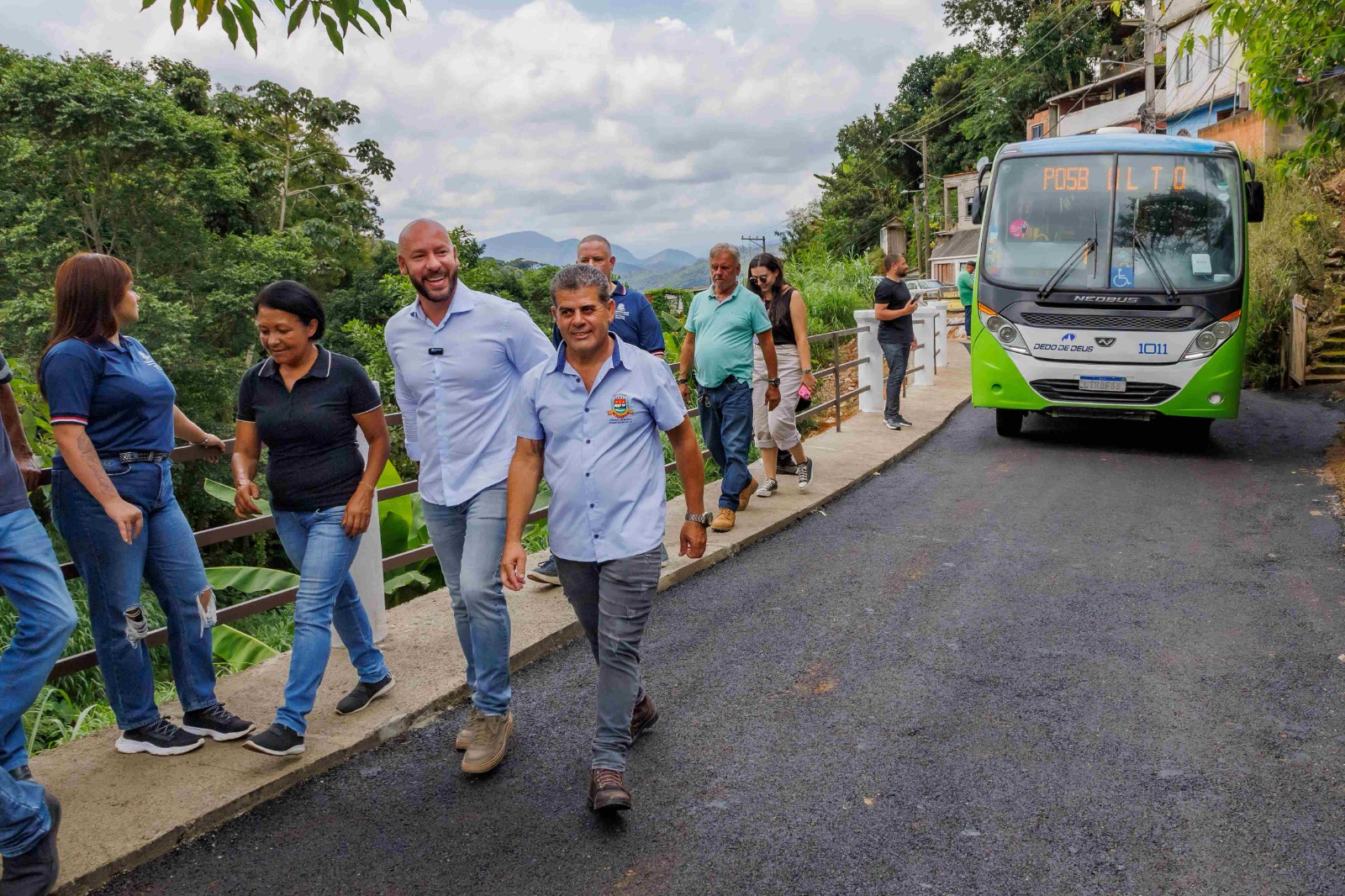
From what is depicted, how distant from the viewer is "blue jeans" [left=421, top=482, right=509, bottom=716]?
3.84 meters

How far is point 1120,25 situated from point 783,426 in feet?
161

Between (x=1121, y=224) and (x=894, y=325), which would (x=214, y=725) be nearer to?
(x=894, y=325)

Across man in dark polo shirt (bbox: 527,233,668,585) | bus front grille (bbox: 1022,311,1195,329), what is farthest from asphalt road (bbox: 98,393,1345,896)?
bus front grille (bbox: 1022,311,1195,329)

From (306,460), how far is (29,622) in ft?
3.40

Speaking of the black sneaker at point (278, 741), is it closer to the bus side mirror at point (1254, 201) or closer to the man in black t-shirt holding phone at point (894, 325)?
the man in black t-shirt holding phone at point (894, 325)

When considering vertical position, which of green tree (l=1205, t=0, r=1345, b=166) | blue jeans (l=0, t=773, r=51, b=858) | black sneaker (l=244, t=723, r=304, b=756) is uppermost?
green tree (l=1205, t=0, r=1345, b=166)

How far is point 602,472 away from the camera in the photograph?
3.58 m

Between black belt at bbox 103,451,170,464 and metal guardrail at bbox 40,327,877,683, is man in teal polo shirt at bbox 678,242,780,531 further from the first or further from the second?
black belt at bbox 103,451,170,464

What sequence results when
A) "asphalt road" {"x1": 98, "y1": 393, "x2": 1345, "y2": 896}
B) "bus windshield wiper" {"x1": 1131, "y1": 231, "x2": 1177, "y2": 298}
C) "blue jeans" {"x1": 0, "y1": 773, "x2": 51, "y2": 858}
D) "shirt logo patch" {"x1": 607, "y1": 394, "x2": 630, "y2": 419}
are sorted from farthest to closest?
1. "bus windshield wiper" {"x1": 1131, "y1": 231, "x2": 1177, "y2": 298}
2. "shirt logo patch" {"x1": 607, "y1": 394, "x2": 630, "y2": 419}
3. "asphalt road" {"x1": 98, "y1": 393, "x2": 1345, "y2": 896}
4. "blue jeans" {"x1": 0, "y1": 773, "x2": 51, "y2": 858}

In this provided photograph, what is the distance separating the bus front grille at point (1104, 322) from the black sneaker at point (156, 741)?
8.47 metres

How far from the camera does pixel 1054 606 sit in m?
5.70

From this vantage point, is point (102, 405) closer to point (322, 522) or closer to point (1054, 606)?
point (322, 522)

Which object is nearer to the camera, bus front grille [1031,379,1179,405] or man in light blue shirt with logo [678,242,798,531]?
man in light blue shirt with logo [678,242,798,531]

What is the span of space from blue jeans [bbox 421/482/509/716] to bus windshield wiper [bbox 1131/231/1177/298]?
802 cm
